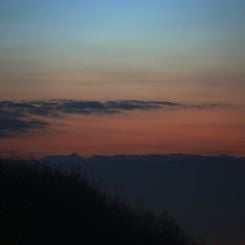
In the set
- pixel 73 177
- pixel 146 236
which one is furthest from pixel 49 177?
pixel 146 236

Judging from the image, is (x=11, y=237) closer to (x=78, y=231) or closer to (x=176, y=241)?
(x=78, y=231)

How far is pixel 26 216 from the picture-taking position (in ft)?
37.1

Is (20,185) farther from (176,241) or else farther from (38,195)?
(176,241)

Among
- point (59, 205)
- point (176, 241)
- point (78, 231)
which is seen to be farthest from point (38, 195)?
point (176, 241)

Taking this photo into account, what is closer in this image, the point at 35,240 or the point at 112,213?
the point at 35,240

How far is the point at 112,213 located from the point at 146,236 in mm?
934

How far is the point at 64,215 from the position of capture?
1257cm

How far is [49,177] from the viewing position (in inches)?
572

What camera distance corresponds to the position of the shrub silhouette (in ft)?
36.7

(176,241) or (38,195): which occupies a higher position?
(38,195)

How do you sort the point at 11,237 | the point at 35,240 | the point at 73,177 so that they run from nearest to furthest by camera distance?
1. the point at 11,237
2. the point at 35,240
3. the point at 73,177

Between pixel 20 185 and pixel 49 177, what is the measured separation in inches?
46.4

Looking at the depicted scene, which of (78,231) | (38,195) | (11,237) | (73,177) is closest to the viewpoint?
(11,237)

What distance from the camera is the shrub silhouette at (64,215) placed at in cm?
1117
